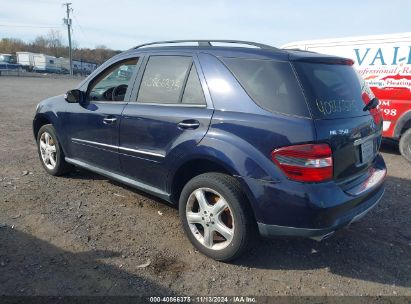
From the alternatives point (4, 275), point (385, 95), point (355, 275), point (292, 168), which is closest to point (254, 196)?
point (292, 168)

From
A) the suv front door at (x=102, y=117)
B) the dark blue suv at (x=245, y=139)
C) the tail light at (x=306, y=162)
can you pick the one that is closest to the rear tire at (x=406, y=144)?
the dark blue suv at (x=245, y=139)

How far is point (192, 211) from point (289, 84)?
142 centimetres

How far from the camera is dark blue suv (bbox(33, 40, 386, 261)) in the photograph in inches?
110

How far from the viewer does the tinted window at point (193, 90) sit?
334cm

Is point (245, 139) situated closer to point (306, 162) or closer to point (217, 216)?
point (306, 162)

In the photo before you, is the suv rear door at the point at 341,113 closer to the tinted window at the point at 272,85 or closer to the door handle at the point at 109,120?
the tinted window at the point at 272,85

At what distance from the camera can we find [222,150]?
3.03 metres

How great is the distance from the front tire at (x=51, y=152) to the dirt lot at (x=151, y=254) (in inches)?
18.4

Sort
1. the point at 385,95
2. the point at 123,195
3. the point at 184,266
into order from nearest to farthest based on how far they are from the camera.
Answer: the point at 184,266, the point at 123,195, the point at 385,95

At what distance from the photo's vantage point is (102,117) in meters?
4.18

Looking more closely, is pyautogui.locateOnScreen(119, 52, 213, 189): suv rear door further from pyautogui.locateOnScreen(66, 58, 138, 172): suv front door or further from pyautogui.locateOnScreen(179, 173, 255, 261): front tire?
pyautogui.locateOnScreen(179, 173, 255, 261): front tire

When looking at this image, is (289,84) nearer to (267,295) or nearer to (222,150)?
(222,150)

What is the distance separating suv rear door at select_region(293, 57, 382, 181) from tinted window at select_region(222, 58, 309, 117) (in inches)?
3.0

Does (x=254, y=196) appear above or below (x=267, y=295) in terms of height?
above
